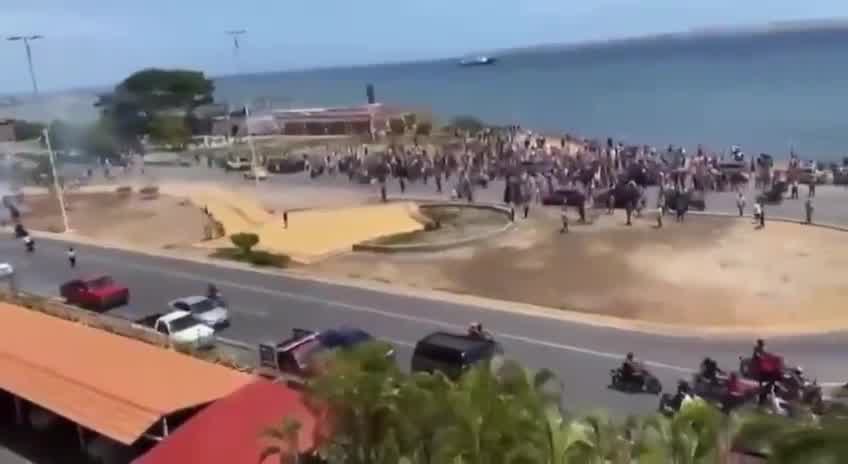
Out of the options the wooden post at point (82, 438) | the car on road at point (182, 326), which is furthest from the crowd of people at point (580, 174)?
the wooden post at point (82, 438)

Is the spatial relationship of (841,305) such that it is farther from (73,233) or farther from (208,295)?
(73,233)

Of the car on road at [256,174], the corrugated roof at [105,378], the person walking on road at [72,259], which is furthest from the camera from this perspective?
the car on road at [256,174]

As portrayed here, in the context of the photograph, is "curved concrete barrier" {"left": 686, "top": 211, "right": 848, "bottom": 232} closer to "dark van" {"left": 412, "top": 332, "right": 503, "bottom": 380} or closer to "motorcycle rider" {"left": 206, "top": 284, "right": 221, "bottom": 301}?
"dark van" {"left": 412, "top": 332, "right": 503, "bottom": 380}

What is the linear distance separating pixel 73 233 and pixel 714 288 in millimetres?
28145

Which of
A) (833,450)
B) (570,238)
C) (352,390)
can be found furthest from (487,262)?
(833,450)

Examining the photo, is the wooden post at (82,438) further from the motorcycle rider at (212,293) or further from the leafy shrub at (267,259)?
the leafy shrub at (267,259)

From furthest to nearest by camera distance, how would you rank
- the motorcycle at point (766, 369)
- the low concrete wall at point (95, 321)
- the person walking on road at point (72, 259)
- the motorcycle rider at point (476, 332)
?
the person walking on road at point (72, 259)
the motorcycle rider at point (476, 332)
the low concrete wall at point (95, 321)
the motorcycle at point (766, 369)

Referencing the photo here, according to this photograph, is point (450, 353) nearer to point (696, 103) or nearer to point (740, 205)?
point (740, 205)

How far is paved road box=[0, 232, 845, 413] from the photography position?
18047 millimetres

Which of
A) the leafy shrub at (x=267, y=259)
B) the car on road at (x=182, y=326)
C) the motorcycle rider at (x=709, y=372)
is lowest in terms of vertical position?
the leafy shrub at (x=267, y=259)

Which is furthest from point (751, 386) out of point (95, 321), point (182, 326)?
point (95, 321)

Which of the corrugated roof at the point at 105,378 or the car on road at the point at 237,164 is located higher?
the corrugated roof at the point at 105,378

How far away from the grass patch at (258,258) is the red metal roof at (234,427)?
57.4ft

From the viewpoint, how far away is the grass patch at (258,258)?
3050 centimetres
